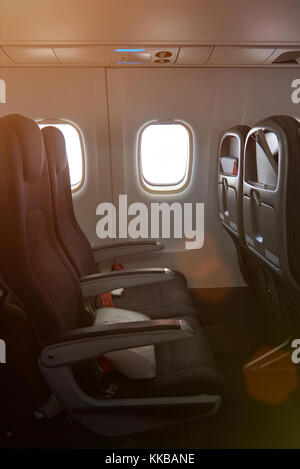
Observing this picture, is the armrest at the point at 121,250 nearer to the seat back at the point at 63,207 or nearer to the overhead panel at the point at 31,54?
the seat back at the point at 63,207

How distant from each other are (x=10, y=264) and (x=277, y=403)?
1.76 metres

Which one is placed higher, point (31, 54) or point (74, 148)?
point (31, 54)

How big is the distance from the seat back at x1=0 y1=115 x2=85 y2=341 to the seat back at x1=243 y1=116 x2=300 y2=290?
0.88m

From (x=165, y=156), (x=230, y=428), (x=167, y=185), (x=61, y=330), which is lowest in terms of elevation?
(x=230, y=428)

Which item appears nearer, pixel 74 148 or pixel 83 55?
pixel 83 55

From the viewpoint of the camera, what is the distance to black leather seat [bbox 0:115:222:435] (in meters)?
1.22

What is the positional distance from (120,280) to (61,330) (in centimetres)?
59

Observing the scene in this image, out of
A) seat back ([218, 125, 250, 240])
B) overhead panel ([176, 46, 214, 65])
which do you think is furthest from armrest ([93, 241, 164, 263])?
overhead panel ([176, 46, 214, 65])

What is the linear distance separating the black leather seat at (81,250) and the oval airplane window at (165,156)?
80 cm

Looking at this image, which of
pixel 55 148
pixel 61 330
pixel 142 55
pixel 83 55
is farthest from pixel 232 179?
pixel 61 330

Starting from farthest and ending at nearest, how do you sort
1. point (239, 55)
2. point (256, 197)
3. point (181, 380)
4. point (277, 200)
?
point (239, 55) → point (256, 197) → point (277, 200) → point (181, 380)

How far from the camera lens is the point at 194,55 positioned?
250 centimetres

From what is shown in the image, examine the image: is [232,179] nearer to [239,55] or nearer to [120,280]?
[239,55]

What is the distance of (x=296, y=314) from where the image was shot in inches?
71.3
